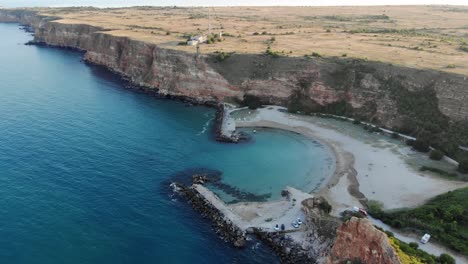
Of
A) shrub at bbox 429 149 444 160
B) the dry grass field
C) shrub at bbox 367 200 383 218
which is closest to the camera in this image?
shrub at bbox 367 200 383 218

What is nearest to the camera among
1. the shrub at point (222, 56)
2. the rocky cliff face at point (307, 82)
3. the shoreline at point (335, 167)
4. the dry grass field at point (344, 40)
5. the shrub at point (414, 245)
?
the shrub at point (414, 245)

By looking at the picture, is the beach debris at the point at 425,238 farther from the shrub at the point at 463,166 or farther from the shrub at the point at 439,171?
the shrub at the point at 463,166

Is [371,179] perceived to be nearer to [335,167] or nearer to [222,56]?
[335,167]

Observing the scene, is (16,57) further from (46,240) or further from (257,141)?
(46,240)

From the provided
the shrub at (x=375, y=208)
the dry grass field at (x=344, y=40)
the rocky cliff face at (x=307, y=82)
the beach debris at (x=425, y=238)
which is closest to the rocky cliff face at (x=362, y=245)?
the beach debris at (x=425, y=238)

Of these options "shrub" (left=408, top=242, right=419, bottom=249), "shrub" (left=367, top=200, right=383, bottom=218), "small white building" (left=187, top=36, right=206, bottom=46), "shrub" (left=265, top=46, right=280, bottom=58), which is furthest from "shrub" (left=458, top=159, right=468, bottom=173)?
"small white building" (left=187, top=36, right=206, bottom=46)

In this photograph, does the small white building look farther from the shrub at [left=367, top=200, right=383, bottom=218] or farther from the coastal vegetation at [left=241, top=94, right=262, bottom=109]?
the shrub at [left=367, top=200, right=383, bottom=218]
